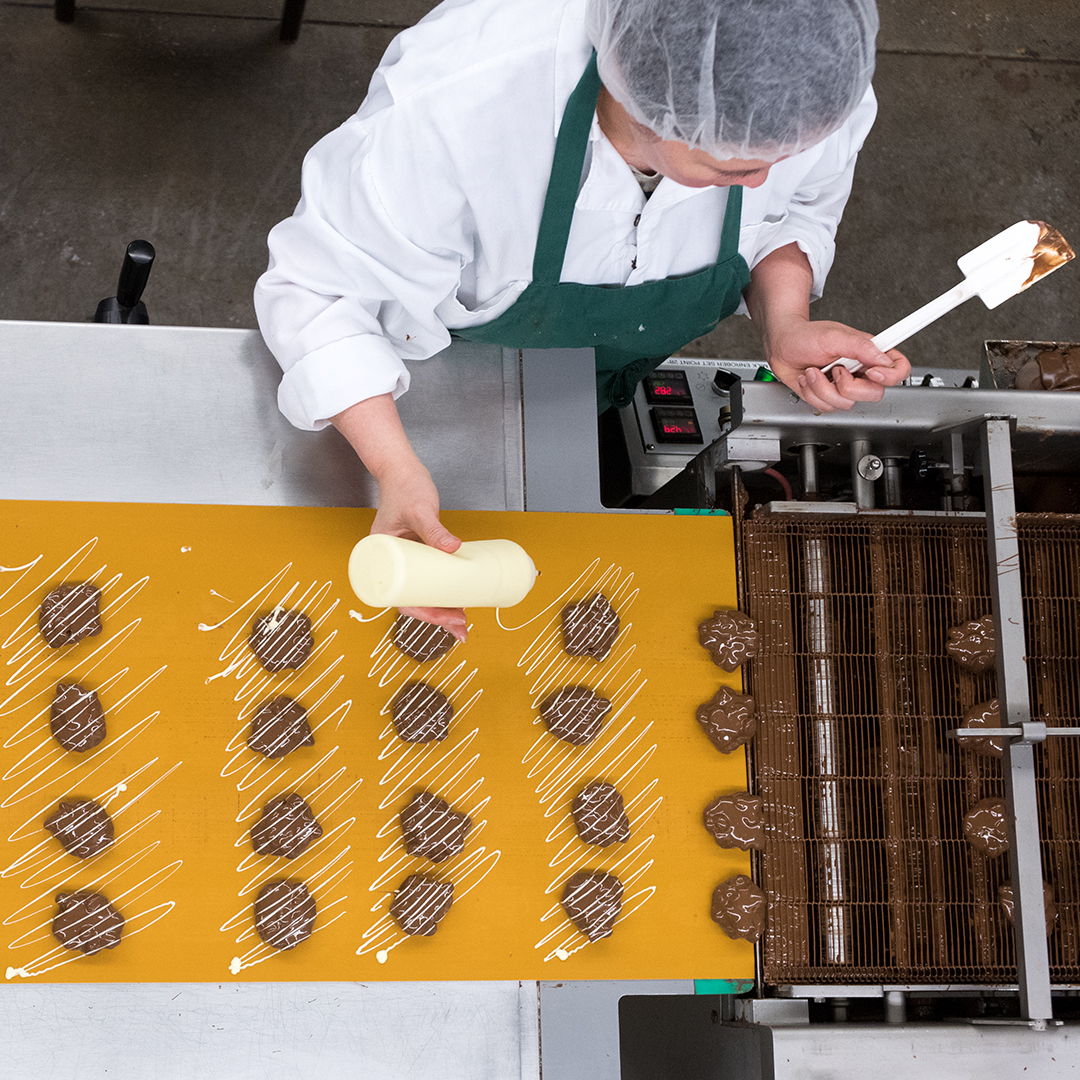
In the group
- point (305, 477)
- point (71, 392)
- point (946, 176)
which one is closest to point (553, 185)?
point (305, 477)

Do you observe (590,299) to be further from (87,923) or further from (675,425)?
(87,923)

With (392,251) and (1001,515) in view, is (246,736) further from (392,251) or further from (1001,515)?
(1001,515)

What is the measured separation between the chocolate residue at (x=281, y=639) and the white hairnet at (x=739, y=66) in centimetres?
82

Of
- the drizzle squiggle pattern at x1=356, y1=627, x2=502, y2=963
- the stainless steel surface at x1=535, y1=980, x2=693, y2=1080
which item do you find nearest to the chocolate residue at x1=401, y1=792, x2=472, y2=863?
the drizzle squiggle pattern at x1=356, y1=627, x2=502, y2=963

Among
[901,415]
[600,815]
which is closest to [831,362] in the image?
[901,415]

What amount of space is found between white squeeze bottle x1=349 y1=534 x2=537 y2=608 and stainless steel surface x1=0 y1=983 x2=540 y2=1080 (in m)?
0.55

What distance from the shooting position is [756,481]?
1.70 metres

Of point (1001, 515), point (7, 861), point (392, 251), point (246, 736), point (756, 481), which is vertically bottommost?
point (7, 861)

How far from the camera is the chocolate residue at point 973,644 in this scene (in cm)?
155

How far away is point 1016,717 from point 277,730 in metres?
1.02

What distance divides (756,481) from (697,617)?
0.90 feet

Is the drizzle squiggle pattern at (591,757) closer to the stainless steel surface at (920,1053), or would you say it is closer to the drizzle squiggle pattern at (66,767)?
the stainless steel surface at (920,1053)

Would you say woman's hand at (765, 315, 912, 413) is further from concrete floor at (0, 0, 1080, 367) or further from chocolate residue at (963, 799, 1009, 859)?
concrete floor at (0, 0, 1080, 367)

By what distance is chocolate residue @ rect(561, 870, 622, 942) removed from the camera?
1.42 meters
